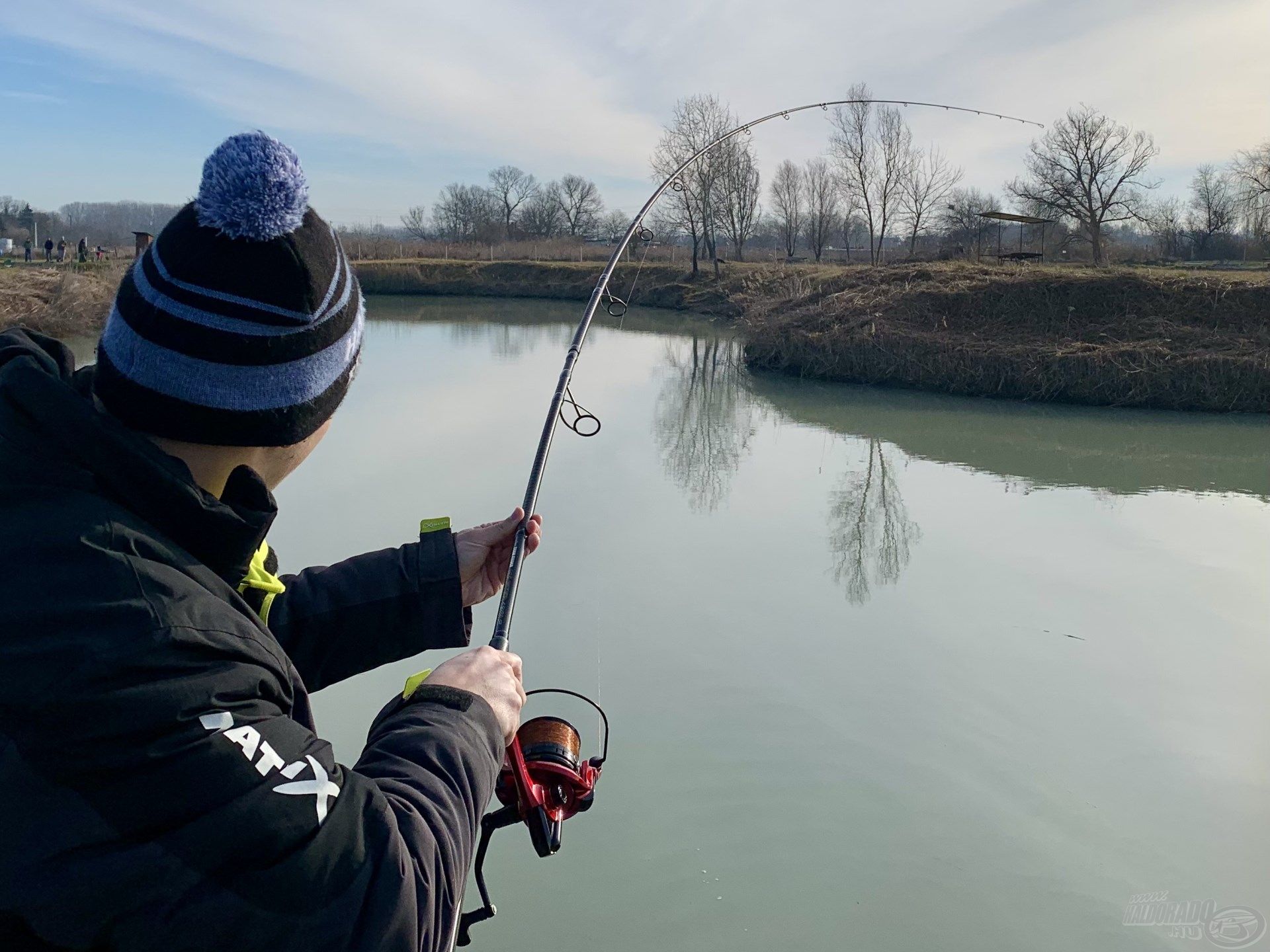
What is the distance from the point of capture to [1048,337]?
37.5 feet

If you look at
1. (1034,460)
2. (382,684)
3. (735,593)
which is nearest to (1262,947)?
(735,593)

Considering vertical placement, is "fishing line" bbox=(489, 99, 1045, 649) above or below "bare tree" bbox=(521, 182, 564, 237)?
below

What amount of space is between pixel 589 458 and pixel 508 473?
2.59 feet

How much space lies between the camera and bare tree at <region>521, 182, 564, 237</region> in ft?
166

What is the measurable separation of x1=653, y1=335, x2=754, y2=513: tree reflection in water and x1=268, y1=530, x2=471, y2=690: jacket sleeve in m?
4.23

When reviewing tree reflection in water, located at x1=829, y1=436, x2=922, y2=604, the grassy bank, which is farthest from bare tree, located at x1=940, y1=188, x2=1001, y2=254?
tree reflection in water, located at x1=829, y1=436, x2=922, y2=604

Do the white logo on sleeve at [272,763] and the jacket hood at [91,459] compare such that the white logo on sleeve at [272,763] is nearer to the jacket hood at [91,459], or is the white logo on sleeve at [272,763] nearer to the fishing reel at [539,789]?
the jacket hood at [91,459]

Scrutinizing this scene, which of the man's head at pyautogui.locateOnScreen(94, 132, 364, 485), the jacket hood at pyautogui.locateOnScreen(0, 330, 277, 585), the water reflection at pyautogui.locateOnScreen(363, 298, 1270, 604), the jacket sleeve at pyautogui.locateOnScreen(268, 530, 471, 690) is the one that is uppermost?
the man's head at pyautogui.locateOnScreen(94, 132, 364, 485)

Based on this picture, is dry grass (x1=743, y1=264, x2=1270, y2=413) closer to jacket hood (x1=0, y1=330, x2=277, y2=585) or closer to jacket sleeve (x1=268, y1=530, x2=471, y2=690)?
jacket sleeve (x1=268, y1=530, x2=471, y2=690)

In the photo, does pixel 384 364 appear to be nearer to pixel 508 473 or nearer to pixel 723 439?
pixel 723 439

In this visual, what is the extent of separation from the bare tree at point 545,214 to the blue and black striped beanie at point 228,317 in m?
49.7

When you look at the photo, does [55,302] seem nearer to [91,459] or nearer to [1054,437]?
[1054,437]

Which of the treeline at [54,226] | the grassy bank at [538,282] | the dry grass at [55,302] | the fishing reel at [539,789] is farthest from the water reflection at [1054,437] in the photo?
the treeline at [54,226]

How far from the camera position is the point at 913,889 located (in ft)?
7.94
